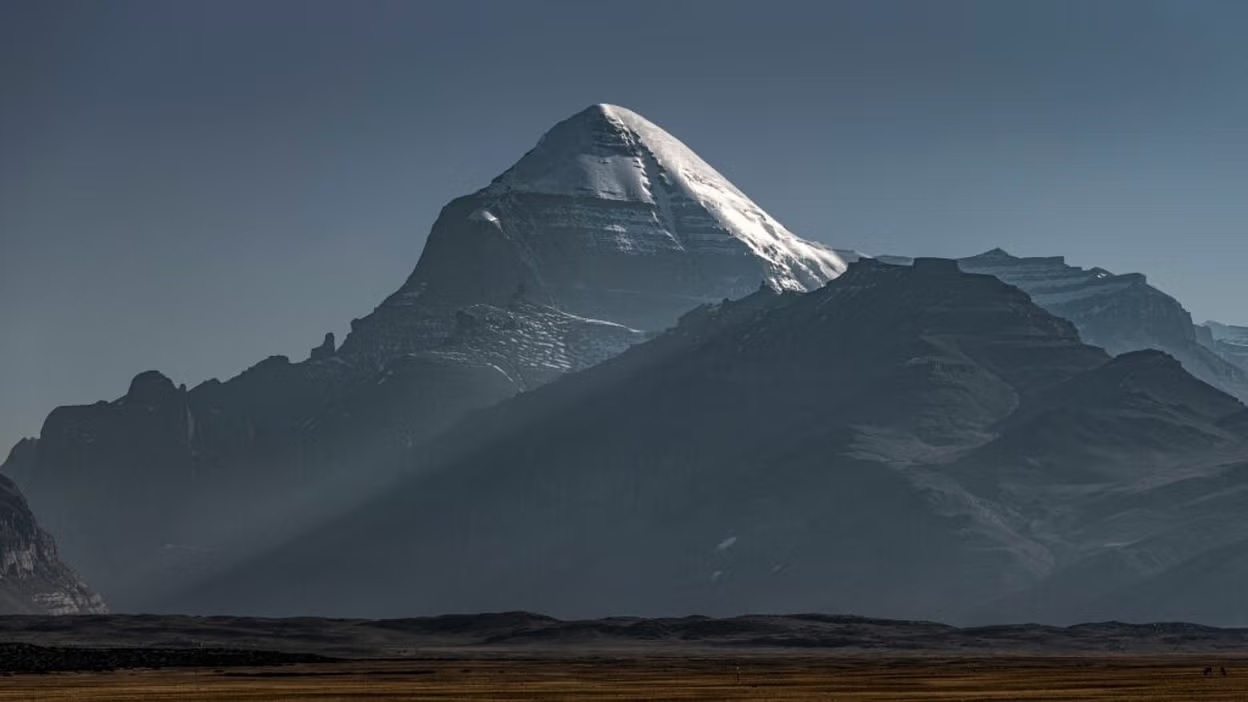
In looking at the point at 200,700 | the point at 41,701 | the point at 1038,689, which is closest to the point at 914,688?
the point at 1038,689

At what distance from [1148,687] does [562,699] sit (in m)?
52.5

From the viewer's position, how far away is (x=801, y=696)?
17925cm

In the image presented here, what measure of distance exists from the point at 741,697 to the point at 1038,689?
2878cm

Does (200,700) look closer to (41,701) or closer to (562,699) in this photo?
(41,701)

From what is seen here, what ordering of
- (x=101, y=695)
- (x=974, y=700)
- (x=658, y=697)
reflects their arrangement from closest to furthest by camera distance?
(x=974, y=700) < (x=658, y=697) < (x=101, y=695)

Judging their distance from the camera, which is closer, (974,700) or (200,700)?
(974,700)

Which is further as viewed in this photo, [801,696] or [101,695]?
[101,695]

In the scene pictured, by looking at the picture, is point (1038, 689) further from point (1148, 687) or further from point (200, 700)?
point (200, 700)

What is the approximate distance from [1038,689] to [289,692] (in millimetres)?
69212

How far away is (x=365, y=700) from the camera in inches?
6988

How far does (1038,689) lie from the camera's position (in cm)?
18675

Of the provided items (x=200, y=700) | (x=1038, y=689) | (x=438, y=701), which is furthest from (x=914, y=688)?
(x=200, y=700)

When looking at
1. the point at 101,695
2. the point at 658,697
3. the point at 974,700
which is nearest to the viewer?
the point at 974,700

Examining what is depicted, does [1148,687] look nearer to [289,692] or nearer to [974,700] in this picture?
[974,700]
